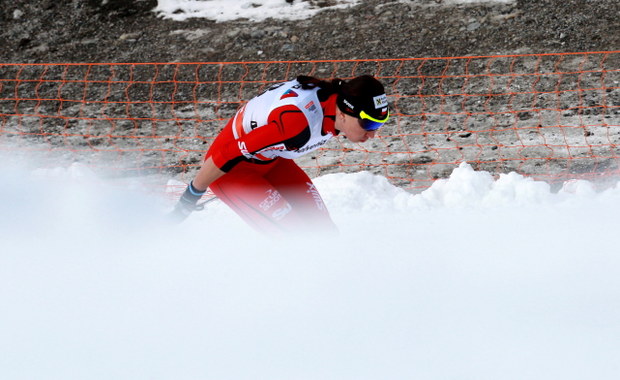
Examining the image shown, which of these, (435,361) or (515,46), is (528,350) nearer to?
(435,361)

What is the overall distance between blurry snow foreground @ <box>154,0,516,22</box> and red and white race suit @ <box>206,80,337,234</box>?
4.51 metres

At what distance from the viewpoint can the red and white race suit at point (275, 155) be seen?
3.46 metres

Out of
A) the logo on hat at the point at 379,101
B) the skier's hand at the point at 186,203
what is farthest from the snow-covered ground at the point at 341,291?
the logo on hat at the point at 379,101

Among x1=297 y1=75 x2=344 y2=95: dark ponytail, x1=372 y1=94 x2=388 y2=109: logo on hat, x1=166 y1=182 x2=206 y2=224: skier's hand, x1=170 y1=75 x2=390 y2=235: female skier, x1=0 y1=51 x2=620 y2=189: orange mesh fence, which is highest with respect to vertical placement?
x1=372 y1=94 x2=388 y2=109: logo on hat

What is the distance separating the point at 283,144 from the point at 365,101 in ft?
1.56

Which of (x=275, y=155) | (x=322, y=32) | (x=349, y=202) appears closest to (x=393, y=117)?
(x=349, y=202)

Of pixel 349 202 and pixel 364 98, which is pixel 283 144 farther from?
pixel 349 202

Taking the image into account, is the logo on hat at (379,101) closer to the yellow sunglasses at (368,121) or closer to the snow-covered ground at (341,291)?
the yellow sunglasses at (368,121)

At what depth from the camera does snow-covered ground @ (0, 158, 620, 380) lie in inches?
133

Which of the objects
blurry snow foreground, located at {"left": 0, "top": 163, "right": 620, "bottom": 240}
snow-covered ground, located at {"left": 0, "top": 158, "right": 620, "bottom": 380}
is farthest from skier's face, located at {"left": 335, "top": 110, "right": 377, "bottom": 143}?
blurry snow foreground, located at {"left": 0, "top": 163, "right": 620, "bottom": 240}

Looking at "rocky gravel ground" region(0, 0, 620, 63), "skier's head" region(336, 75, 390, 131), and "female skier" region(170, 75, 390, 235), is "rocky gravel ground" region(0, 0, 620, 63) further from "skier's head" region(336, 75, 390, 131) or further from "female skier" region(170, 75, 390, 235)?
"skier's head" region(336, 75, 390, 131)

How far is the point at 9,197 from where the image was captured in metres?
5.13

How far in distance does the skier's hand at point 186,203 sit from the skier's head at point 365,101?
938 mm

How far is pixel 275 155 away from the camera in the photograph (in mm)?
3727
